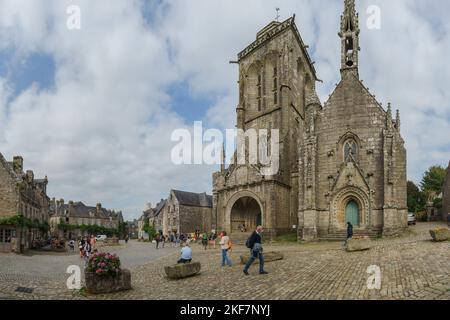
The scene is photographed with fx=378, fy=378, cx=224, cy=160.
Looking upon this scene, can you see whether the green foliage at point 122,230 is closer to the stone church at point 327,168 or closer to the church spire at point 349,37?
the stone church at point 327,168

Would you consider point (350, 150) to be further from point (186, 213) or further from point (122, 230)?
point (122, 230)

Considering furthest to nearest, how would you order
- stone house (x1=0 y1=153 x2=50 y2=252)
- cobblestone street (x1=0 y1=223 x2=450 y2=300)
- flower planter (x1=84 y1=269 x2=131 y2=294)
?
stone house (x1=0 y1=153 x2=50 y2=252), flower planter (x1=84 y1=269 x2=131 y2=294), cobblestone street (x1=0 y1=223 x2=450 y2=300)

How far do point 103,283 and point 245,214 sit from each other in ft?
80.3

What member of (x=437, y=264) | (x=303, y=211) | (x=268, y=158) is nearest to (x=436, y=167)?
(x=268, y=158)

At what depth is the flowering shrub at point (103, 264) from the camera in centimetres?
1069

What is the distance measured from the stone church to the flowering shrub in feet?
54.7

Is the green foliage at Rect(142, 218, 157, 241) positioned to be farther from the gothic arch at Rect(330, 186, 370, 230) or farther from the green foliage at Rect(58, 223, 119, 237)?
the gothic arch at Rect(330, 186, 370, 230)

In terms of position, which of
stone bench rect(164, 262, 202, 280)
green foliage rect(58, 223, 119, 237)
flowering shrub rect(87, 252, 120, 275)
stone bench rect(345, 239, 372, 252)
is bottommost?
green foliage rect(58, 223, 119, 237)

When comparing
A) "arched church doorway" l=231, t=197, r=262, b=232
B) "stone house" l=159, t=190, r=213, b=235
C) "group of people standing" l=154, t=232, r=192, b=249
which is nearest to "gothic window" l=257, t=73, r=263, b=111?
"arched church doorway" l=231, t=197, r=262, b=232

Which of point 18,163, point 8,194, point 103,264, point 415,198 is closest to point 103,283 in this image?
point 103,264

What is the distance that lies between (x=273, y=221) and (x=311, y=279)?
19.2 m

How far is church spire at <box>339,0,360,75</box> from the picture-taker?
2706 centimetres

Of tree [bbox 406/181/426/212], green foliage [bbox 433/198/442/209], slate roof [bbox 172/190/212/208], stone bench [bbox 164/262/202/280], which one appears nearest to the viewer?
stone bench [bbox 164/262/202/280]

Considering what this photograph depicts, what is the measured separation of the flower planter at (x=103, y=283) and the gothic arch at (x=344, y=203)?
1744cm
